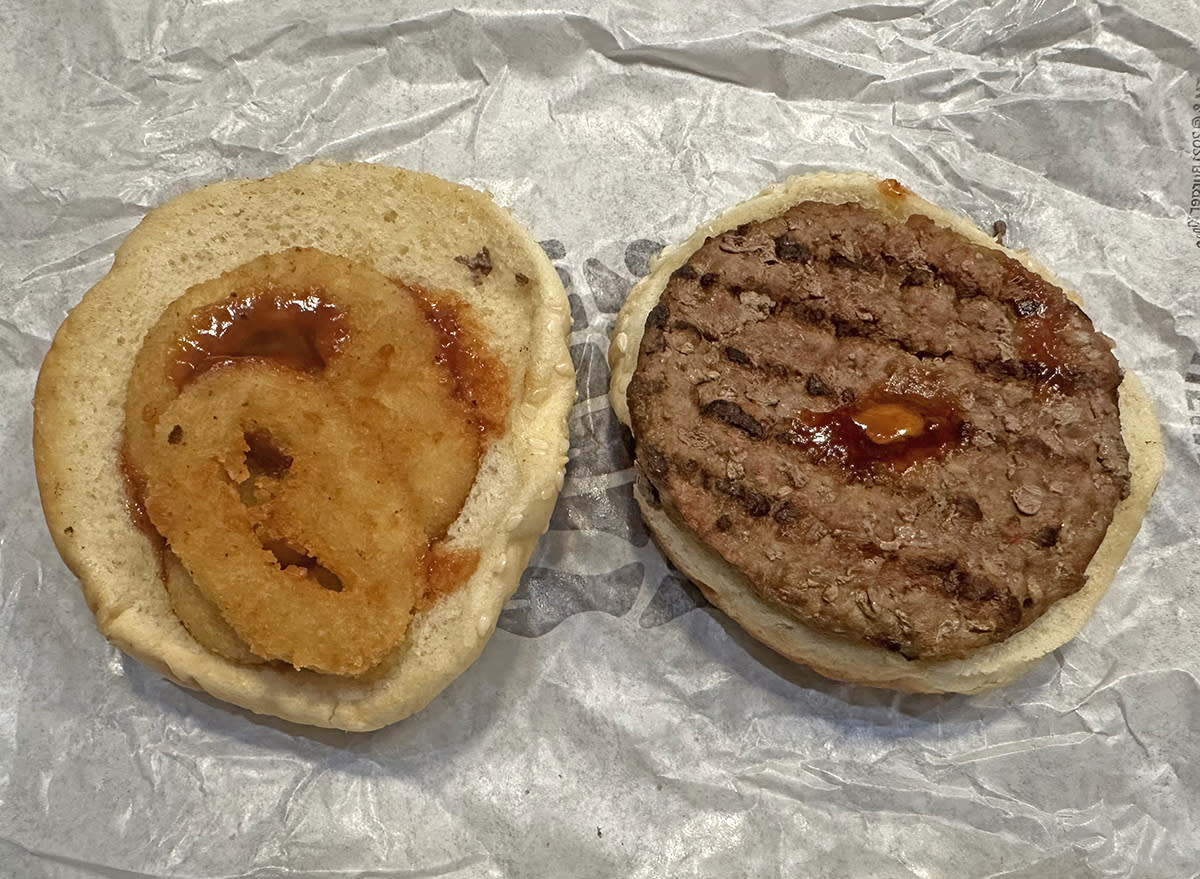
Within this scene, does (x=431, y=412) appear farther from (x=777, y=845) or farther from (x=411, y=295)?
(x=777, y=845)

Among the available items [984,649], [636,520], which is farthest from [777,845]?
[636,520]

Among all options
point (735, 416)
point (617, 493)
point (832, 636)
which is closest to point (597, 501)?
point (617, 493)

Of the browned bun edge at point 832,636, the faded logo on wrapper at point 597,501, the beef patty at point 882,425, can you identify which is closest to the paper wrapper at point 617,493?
the faded logo on wrapper at point 597,501

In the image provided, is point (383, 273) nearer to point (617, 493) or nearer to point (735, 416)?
point (617, 493)

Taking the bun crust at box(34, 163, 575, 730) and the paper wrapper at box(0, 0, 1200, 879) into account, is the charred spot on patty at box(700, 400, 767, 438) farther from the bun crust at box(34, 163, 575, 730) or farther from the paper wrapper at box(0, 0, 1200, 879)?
the paper wrapper at box(0, 0, 1200, 879)

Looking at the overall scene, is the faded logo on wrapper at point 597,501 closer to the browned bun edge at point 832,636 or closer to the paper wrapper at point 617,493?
the paper wrapper at point 617,493
